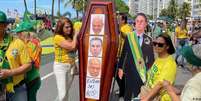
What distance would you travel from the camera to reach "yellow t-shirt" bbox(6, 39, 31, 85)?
5.02 m

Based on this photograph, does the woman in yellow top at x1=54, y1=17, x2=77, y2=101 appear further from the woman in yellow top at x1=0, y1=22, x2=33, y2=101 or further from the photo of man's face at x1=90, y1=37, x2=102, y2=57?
the woman in yellow top at x1=0, y1=22, x2=33, y2=101

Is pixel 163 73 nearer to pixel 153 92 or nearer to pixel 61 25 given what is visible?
pixel 153 92

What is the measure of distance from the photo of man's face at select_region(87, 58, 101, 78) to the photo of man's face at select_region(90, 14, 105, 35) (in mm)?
349

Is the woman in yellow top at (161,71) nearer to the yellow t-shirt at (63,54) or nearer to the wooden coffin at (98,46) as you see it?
the wooden coffin at (98,46)

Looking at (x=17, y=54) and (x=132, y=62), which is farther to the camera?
(x=132, y=62)

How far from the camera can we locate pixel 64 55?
7.27 metres

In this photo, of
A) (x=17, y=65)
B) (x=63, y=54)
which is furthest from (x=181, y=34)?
(x=17, y=65)

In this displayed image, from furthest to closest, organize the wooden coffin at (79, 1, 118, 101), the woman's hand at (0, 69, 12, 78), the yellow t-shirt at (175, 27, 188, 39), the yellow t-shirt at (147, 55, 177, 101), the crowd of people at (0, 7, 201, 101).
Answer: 1. the yellow t-shirt at (175, 27, 188, 39)
2. the wooden coffin at (79, 1, 118, 101)
3. the woman's hand at (0, 69, 12, 78)
4. the yellow t-shirt at (147, 55, 177, 101)
5. the crowd of people at (0, 7, 201, 101)

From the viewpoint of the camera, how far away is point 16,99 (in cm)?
521

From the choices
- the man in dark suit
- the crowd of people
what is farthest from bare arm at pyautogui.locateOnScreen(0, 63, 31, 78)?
the man in dark suit

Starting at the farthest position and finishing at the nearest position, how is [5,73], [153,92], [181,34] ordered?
[181,34], [5,73], [153,92]

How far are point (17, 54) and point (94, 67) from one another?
1.58m

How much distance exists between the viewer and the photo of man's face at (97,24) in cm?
632

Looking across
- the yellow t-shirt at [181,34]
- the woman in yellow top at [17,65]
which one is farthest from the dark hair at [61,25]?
the yellow t-shirt at [181,34]
